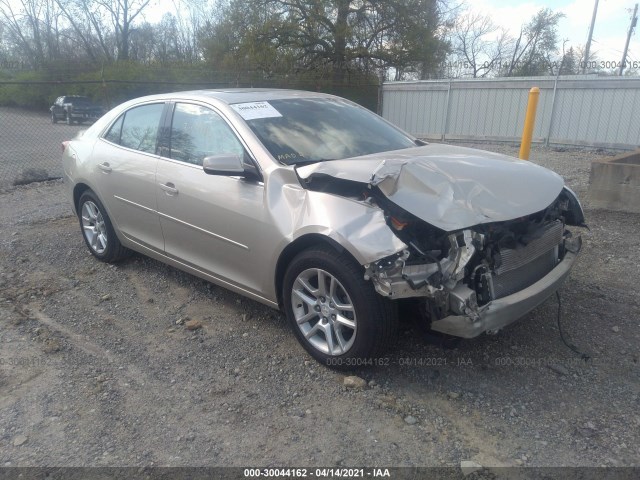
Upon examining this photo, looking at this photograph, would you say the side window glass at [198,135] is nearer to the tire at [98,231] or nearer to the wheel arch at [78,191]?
the tire at [98,231]

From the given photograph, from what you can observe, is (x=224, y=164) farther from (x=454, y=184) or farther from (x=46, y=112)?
(x=46, y=112)

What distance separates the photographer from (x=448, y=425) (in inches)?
110

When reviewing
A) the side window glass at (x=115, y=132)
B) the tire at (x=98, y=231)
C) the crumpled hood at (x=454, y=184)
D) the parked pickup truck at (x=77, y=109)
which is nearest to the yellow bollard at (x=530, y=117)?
the crumpled hood at (x=454, y=184)

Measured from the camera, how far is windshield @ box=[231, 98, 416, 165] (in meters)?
3.70

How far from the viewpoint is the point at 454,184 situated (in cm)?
314

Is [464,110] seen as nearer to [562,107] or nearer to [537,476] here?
[562,107]

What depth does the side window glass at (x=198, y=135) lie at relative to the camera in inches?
150

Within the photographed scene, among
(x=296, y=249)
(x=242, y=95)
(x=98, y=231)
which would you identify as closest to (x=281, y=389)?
(x=296, y=249)

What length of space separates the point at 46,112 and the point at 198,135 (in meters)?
29.8

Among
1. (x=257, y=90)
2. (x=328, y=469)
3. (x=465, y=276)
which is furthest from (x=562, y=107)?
(x=328, y=469)

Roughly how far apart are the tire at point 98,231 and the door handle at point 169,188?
1.22 meters

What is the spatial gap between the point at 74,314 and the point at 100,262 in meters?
1.22

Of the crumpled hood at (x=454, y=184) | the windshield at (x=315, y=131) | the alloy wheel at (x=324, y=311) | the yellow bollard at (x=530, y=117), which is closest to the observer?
the crumpled hood at (x=454, y=184)

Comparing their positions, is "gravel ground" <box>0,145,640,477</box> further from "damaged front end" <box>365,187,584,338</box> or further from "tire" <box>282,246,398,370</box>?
"damaged front end" <box>365,187,584,338</box>
